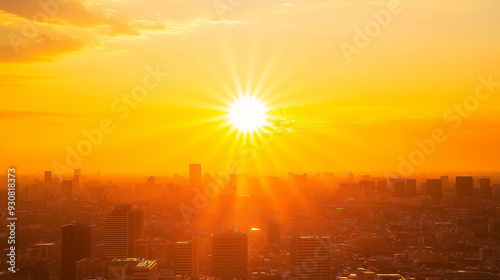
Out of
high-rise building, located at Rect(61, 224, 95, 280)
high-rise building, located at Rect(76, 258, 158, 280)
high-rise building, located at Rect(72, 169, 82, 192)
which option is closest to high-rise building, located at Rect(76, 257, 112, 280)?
high-rise building, located at Rect(76, 258, 158, 280)

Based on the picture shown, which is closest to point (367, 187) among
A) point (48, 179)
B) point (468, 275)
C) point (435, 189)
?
point (435, 189)

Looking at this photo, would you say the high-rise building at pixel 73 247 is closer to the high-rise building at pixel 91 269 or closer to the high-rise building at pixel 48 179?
the high-rise building at pixel 91 269

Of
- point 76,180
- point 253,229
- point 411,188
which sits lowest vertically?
point 253,229

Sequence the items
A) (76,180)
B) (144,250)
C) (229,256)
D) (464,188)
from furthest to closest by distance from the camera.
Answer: (464,188) → (76,180) → (144,250) → (229,256)

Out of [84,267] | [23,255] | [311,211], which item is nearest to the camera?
[84,267]

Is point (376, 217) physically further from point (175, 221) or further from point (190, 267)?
point (190, 267)

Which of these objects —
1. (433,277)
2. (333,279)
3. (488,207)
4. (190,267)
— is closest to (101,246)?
(190,267)

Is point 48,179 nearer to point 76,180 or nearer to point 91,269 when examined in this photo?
point 76,180
